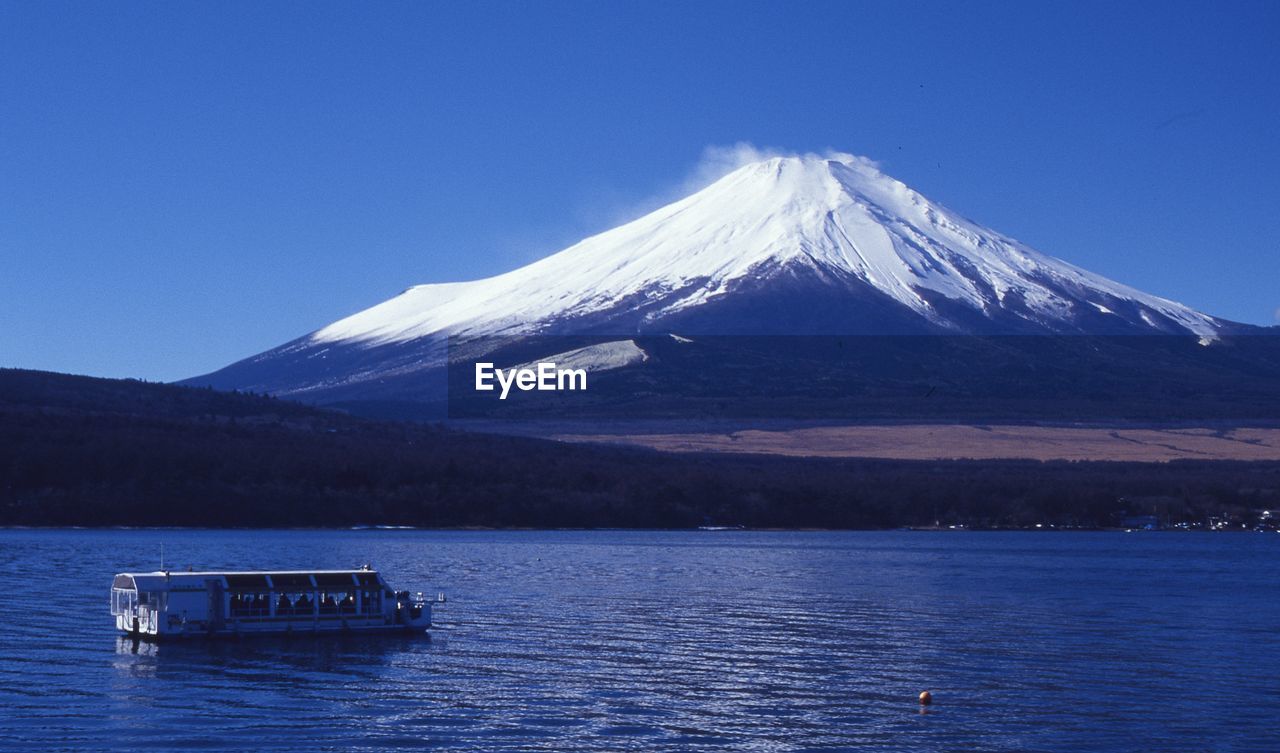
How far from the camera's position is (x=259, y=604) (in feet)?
141

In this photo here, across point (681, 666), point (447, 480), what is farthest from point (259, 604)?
point (447, 480)

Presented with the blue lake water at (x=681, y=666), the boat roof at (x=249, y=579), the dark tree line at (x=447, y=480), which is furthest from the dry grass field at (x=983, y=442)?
the boat roof at (x=249, y=579)

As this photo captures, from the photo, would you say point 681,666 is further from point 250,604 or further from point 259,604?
point 250,604

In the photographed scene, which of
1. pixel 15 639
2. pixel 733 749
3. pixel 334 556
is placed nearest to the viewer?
pixel 733 749

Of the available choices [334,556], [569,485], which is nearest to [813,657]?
[334,556]

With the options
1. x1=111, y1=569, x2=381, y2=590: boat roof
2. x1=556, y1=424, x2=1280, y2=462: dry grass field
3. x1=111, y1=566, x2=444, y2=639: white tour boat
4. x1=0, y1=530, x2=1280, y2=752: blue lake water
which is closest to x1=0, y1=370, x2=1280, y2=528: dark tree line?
x1=556, y1=424, x2=1280, y2=462: dry grass field

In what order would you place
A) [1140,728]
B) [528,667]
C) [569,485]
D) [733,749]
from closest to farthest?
[733,749]
[1140,728]
[528,667]
[569,485]

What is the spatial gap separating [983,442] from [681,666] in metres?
110

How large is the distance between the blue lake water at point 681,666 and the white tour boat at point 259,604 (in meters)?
0.75

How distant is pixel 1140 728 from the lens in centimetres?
3020

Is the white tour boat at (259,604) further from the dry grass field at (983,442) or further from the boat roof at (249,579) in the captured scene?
the dry grass field at (983,442)

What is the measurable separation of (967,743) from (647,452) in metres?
106

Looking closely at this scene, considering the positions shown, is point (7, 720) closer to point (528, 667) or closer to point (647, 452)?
point (528, 667)

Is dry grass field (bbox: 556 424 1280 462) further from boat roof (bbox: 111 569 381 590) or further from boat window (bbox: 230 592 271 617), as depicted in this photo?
boat window (bbox: 230 592 271 617)
